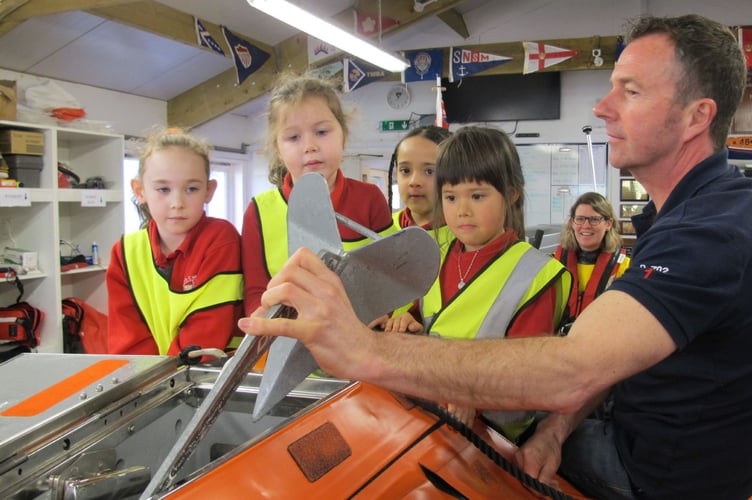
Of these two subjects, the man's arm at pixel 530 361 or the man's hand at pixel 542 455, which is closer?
the man's arm at pixel 530 361

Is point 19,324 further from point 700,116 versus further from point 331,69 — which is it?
point 331,69

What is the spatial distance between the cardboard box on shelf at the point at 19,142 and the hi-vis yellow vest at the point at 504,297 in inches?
133

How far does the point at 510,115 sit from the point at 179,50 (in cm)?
410

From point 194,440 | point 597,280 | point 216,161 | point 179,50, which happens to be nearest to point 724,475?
point 194,440

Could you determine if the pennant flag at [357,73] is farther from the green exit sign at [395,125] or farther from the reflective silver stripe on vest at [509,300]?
the reflective silver stripe on vest at [509,300]

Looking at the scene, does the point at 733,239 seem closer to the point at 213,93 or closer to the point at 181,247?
the point at 181,247

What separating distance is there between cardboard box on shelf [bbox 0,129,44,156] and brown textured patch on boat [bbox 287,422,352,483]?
371cm

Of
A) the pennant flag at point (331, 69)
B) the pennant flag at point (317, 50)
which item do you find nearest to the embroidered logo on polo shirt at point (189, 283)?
the pennant flag at point (317, 50)

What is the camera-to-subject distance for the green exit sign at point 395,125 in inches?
295

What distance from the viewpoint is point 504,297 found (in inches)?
56.8

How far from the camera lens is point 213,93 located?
6.48 m


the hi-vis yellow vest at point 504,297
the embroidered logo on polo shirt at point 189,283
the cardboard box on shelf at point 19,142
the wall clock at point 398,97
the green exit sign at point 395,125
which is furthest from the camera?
the wall clock at point 398,97

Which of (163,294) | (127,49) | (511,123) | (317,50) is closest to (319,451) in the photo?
(163,294)

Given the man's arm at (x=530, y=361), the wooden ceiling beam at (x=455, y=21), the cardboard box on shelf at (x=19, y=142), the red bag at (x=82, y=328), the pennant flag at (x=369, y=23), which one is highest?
the wooden ceiling beam at (x=455, y=21)
